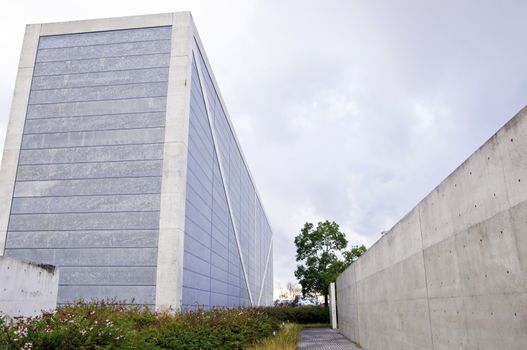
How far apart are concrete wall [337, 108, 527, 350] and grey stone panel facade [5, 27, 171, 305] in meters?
9.70

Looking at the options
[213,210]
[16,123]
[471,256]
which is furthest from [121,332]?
[213,210]

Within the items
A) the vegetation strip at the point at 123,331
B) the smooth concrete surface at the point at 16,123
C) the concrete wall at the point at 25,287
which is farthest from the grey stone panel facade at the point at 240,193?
the concrete wall at the point at 25,287

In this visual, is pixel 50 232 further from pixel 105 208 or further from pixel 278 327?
pixel 278 327

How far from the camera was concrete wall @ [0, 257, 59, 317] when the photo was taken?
7.47 m

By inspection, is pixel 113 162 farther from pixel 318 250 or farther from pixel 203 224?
pixel 318 250

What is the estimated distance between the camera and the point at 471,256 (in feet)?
16.5

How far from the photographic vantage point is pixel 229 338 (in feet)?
33.5

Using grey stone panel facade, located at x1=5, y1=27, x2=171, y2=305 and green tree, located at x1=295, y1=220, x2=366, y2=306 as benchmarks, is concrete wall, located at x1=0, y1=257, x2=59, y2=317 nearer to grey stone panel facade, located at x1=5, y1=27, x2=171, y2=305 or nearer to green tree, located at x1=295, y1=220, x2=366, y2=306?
grey stone panel facade, located at x1=5, y1=27, x2=171, y2=305

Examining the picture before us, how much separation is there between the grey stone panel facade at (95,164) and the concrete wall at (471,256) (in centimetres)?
970

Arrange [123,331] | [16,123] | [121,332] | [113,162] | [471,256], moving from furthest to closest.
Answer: [16,123]
[113,162]
[123,331]
[121,332]
[471,256]

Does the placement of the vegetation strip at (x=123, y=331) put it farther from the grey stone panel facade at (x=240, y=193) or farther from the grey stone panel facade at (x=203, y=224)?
the grey stone panel facade at (x=240, y=193)

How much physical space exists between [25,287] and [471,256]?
7.41m

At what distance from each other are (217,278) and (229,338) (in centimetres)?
1193

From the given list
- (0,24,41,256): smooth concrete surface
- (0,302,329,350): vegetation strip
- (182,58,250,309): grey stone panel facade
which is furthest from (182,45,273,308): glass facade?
(0,24,41,256): smooth concrete surface
